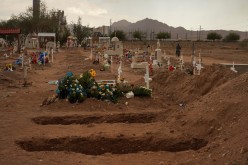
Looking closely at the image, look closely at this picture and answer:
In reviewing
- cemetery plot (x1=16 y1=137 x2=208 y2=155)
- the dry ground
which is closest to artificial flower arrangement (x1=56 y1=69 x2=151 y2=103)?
the dry ground

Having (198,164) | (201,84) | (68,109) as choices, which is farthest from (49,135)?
(201,84)

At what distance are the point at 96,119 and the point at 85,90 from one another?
2.05 meters

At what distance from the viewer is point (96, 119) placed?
34.8 ft

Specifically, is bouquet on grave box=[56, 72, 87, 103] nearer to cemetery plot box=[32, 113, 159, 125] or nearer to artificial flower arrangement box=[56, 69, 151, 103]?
artificial flower arrangement box=[56, 69, 151, 103]

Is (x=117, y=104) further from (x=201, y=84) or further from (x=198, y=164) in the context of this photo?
(x=198, y=164)

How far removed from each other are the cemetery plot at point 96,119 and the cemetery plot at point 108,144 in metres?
1.89

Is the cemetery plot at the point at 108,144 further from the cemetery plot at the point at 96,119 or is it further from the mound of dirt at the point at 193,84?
the mound of dirt at the point at 193,84

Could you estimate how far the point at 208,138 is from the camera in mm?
7961

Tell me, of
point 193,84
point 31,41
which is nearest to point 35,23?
point 31,41

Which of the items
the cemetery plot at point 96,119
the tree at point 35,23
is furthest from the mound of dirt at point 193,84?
the tree at point 35,23

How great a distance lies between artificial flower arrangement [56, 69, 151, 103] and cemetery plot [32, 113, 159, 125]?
146cm

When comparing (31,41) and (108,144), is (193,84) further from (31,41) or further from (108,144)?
(31,41)

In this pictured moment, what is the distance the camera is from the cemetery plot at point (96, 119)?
10.5 metres

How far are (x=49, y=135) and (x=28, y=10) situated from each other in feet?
199
